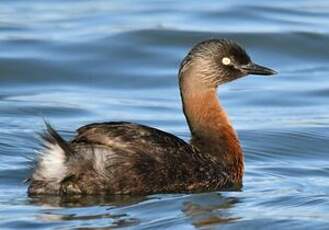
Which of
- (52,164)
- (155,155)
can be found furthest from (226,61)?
(52,164)

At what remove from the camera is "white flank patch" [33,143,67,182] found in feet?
35.2

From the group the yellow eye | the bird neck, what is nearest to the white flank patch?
the bird neck

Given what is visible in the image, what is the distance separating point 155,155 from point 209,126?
963 mm

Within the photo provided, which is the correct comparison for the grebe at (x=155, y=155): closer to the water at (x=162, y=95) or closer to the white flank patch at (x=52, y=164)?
the white flank patch at (x=52, y=164)

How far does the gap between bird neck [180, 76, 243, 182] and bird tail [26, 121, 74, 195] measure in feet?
4.50

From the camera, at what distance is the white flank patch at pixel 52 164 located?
10.7m

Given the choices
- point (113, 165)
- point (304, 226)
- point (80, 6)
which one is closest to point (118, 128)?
point (113, 165)

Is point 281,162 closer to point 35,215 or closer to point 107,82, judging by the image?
point 35,215

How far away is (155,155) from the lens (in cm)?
1101

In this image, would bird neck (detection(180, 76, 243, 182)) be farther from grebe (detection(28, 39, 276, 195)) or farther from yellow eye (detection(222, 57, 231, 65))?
yellow eye (detection(222, 57, 231, 65))

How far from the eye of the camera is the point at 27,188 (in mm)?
11367

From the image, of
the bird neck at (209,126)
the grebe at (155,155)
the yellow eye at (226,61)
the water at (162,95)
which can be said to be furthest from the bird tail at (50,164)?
the yellow eye at (226,61)

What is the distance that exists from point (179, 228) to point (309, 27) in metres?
11.1

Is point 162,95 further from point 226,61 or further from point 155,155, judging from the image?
point 155,155
